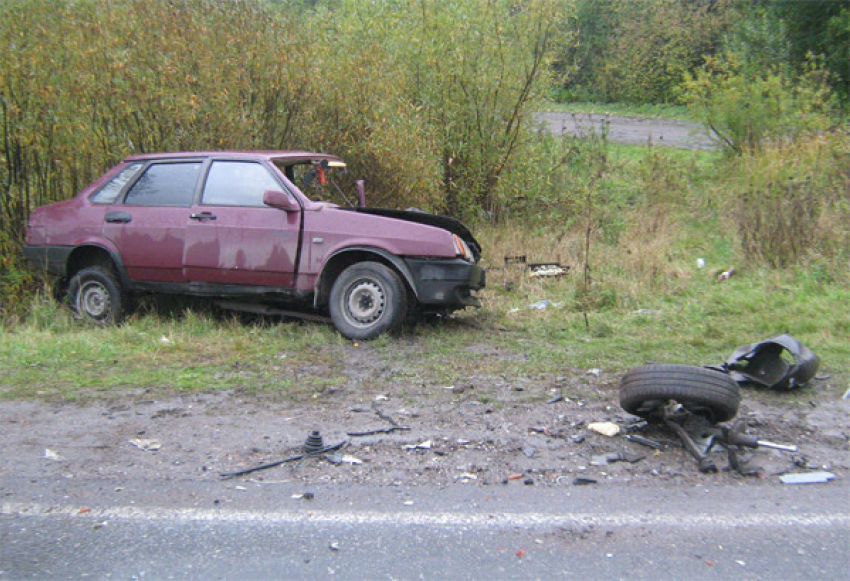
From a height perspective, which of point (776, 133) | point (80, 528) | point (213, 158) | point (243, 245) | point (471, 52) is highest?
point (471, 52)

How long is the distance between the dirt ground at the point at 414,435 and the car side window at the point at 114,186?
314 cm

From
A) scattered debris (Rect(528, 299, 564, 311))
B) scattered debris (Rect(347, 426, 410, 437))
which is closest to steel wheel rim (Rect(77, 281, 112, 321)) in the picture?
scattered debris (Rect(347, 426, 410, 437))

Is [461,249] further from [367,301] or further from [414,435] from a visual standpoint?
[414,435]

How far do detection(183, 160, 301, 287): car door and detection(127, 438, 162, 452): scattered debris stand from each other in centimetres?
299

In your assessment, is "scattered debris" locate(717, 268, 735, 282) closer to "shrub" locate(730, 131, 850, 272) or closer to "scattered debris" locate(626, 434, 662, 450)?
"shrub" locate(730, 131, 850, 272)

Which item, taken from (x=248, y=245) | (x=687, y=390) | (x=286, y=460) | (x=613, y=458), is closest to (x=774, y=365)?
(x=687, y=390)

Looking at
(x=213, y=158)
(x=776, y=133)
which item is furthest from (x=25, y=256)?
(x=776, y=133)

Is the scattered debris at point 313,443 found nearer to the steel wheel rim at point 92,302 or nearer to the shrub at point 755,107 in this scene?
the steel wheel rim at point 92,302

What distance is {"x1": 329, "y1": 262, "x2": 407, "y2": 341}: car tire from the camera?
299 inches

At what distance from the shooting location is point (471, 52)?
40.6 feet

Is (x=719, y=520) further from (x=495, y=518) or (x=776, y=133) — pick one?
(x=776, y=133)

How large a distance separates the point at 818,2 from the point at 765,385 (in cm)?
1695

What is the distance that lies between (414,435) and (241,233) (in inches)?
143

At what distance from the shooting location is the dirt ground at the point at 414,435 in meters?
4.58
